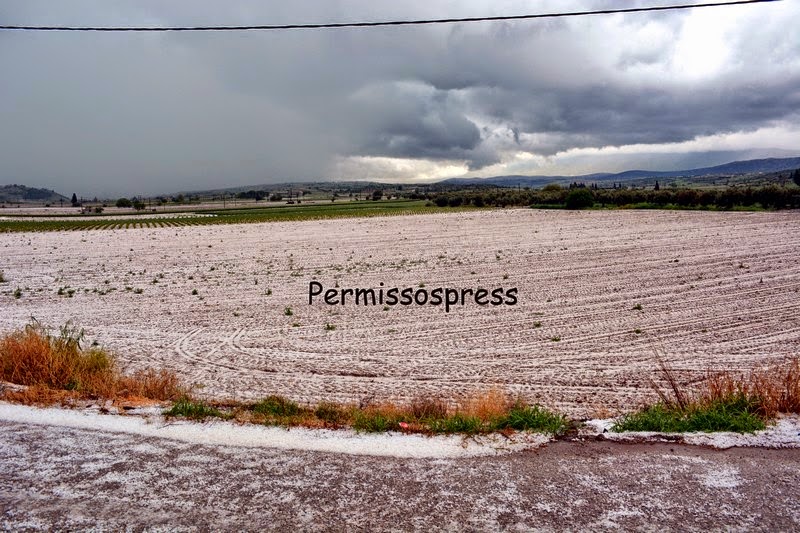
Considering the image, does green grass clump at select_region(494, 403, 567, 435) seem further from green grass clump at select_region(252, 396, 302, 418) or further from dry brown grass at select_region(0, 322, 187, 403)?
dry brown grass at select_region(0, 322, 187, 403)

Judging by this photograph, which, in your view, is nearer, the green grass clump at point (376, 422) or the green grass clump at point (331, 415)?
the green grass clump at point (376, 422)

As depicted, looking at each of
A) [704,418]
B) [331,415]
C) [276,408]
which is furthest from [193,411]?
[704,418]

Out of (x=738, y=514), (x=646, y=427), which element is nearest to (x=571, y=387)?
(x=646, y=427)

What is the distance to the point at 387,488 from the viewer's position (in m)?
4.30

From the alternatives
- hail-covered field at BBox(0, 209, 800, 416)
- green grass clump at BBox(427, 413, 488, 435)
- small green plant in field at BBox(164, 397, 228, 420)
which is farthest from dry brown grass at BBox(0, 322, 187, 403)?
green grass clump at BBox(427, 413, 488, 435)

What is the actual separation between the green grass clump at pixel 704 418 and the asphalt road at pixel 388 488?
41cm

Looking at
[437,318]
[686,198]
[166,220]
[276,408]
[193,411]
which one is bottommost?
[437,318]

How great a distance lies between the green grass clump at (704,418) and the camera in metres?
5.30

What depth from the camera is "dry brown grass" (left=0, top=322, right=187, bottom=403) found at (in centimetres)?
639

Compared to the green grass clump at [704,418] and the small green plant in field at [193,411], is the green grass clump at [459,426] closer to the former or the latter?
the green grass clump at [704,418]

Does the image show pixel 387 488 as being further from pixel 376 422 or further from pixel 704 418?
pixel 704 418

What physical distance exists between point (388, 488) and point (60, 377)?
5028mm

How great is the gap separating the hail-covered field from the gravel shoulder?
132 inches

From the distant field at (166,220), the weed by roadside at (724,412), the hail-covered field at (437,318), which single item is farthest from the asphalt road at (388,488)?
the distant field at (166,220)
